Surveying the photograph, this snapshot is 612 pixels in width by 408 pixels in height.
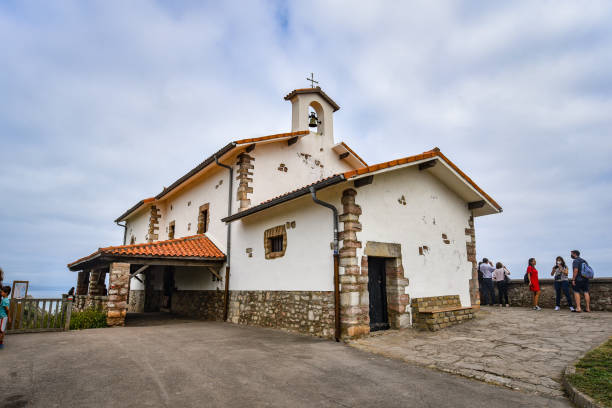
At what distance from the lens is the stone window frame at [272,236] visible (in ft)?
29.9

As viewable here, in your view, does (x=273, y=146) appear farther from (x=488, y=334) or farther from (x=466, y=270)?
(x=488, y=334)

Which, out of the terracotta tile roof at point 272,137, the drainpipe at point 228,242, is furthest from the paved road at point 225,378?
the terracotta tile roof at point 272,137

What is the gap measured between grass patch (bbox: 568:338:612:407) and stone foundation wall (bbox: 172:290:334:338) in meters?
4.19

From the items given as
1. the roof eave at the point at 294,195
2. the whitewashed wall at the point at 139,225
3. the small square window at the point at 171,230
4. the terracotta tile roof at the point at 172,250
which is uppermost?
the whitewashed wall at the point at 139,225

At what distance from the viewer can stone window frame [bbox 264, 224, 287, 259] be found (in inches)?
359

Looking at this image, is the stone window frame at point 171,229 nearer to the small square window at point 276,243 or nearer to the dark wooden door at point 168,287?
the dark wooden door at point 168,287

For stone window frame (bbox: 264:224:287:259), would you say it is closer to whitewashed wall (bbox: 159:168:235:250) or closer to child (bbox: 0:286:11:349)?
whitewashed wall (bbox: 159:168:235:250)

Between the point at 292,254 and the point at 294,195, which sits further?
the point at 292,254

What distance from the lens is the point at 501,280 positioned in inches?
478

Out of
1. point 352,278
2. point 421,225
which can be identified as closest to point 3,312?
point 352,278

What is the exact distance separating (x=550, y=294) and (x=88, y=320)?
1372 centimetres

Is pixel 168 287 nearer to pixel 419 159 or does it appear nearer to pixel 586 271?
pixel 419 159

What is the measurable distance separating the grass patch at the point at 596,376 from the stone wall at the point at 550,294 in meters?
5.92

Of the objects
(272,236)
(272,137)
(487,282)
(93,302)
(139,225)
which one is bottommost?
(93,302)
